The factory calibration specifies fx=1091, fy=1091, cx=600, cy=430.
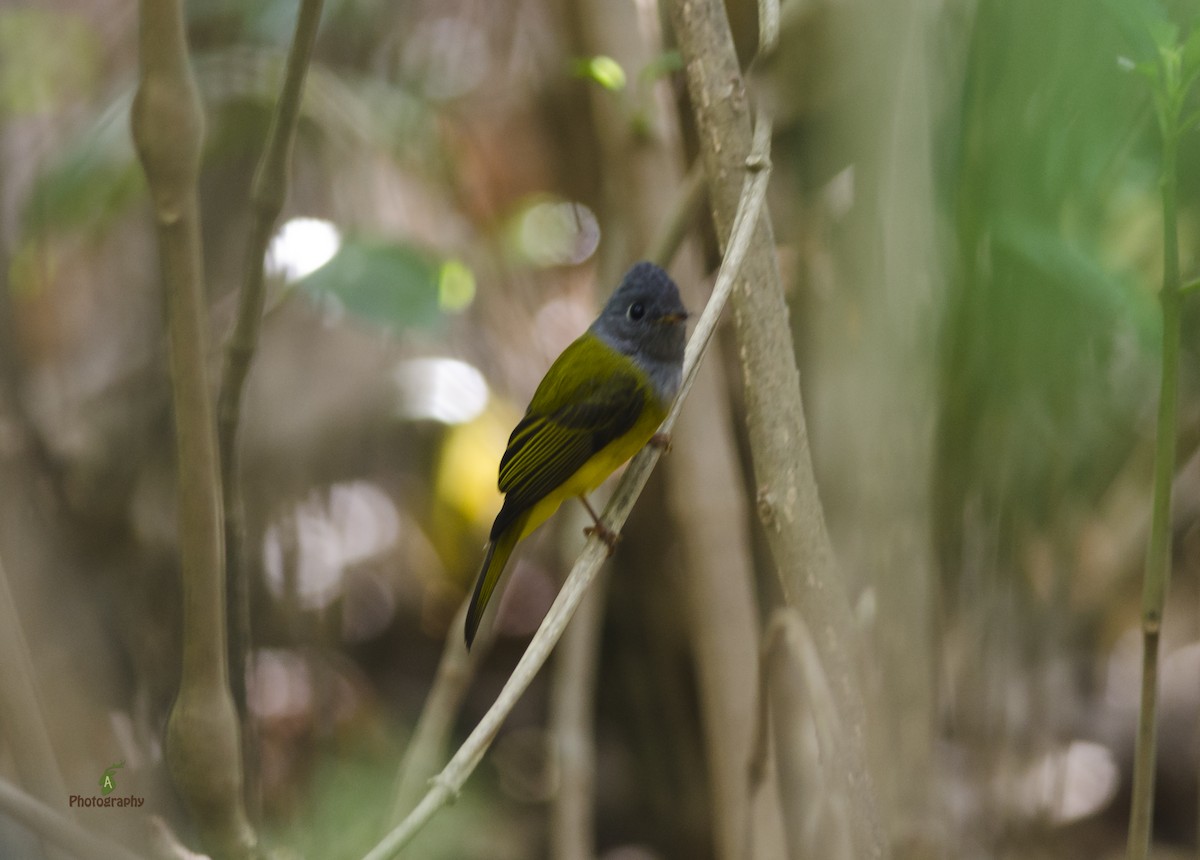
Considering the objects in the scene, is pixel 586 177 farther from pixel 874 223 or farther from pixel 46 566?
pixel 874 223

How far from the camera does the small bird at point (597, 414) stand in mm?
2080

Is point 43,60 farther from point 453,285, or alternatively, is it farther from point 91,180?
point 453,285

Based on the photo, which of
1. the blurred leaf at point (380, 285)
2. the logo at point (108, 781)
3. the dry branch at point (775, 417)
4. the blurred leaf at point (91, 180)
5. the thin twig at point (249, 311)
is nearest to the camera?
the dry branch at point (775, 417)

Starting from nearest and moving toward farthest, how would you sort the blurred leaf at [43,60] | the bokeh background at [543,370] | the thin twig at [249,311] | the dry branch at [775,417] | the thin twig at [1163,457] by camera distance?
the bokeh background at [543,370]
the thin twig at [1163,457]
the dry branch at [775,417]
the thin twig at [249,311]
the blurred leaf at [43,60]

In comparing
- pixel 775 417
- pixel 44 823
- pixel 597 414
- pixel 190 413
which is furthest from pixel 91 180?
pixel 775 417

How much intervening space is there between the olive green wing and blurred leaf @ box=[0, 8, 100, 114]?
68.9 inches

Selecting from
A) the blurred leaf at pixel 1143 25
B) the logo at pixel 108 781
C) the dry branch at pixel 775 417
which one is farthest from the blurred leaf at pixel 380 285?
the blurred leaf at pixel 1143 25

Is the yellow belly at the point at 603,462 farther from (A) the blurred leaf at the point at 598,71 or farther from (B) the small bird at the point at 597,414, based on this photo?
(A) the blurred leaf at the point at 598,71

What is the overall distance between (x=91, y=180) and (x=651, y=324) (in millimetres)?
1272

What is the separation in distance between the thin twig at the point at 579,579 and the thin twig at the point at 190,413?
0.98ft

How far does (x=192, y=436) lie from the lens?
1281 millimetres

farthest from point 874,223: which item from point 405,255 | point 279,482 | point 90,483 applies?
point 90,483

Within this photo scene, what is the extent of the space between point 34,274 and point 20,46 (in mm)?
680

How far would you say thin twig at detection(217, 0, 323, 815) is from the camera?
1447 millimetres
